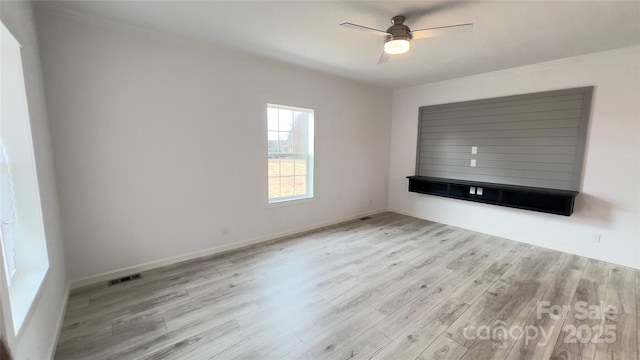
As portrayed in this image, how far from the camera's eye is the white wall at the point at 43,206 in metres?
1.45

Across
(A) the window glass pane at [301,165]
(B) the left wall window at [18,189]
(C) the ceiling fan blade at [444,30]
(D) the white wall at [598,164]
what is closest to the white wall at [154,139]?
(A) the window glass pane at [301,165]

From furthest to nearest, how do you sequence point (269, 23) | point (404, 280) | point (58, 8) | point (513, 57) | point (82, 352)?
point (513, 57), point (404, 280), point (269, 23), point (58, 8), point (82, 352)

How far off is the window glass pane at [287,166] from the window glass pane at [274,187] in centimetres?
15

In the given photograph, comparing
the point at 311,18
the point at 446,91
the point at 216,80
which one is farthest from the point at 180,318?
the point at 446,91

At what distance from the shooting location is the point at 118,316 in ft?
7.06

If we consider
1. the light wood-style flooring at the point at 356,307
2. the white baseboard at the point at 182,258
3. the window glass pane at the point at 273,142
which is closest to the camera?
the light wood-style flooring at the point at 356,307

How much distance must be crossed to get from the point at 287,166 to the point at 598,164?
13.6ft

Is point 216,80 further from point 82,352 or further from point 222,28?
point 82,352

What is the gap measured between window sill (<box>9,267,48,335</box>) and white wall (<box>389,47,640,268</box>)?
5.22m

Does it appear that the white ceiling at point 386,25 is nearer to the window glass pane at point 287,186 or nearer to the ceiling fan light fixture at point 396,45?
the ceiling fan light fixture at point 396,45

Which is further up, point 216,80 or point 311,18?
point 311,18

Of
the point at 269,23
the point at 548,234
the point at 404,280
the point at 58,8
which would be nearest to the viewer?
the point at 58,8

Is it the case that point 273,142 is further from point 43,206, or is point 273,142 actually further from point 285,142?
point 43,206

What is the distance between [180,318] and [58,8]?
2882 millimetres
